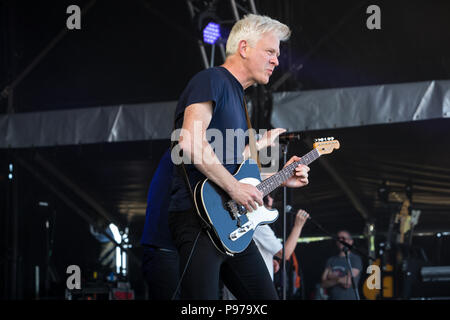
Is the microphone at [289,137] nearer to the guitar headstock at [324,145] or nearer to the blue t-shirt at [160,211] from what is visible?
the guitar headstock at [324,145]

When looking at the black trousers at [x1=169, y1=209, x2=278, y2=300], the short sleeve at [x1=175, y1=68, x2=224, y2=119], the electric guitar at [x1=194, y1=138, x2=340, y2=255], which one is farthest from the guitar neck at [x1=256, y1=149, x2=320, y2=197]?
the short sleeve at [x1=175, y1=68, x2=224, y2=119]

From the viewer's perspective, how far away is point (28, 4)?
921 centimetres

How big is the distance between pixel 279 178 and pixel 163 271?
777 millimetres

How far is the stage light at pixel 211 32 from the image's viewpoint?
249 inches

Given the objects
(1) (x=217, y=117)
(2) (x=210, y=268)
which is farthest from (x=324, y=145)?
(2) (x=210, y=268)

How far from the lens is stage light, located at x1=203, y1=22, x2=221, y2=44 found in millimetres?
6336

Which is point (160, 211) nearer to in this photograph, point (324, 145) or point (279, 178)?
point (279, 178)

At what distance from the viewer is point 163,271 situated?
3.10 meters

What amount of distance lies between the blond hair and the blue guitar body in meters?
0.61

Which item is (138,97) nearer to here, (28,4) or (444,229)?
(28,4)

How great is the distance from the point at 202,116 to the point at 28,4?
760 cm

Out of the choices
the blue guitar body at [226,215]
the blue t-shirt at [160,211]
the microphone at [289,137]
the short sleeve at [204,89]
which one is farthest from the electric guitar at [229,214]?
the microphone at [289,137]

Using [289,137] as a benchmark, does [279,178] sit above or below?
below

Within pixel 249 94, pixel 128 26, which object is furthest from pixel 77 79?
pixel 249 94
